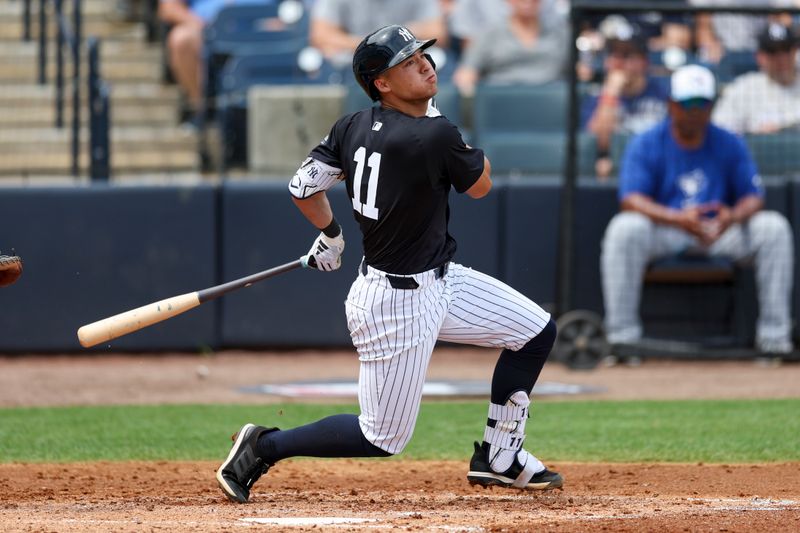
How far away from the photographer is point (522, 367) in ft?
16.2

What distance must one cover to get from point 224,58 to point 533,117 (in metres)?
2.85

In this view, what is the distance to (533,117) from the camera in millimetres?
10047

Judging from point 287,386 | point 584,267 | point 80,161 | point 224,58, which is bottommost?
point 287,386

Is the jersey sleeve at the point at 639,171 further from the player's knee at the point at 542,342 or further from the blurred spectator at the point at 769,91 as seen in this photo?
the player's knee at the point at 542,342

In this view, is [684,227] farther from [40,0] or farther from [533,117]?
[40,0]

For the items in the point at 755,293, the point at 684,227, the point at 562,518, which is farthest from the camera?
the point at 755,293

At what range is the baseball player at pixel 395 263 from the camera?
4520 mm

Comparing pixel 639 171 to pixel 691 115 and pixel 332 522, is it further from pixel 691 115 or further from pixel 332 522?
pixel 332 522

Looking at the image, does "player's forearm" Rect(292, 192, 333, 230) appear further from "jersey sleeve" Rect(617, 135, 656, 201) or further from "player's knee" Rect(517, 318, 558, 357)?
"jersey sleeve" Rect(617, 135, 656, 201)

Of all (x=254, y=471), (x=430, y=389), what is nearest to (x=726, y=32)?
(x=430, y=389)

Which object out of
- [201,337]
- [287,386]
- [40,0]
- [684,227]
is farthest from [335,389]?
[40,0]

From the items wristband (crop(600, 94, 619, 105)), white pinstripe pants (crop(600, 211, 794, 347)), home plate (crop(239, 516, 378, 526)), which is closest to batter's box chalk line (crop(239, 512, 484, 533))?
home plate (crop(239, 516, 378, 526))

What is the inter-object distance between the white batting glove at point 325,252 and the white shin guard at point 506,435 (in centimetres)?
81

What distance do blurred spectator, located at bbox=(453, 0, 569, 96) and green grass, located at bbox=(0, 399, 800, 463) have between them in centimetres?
362
